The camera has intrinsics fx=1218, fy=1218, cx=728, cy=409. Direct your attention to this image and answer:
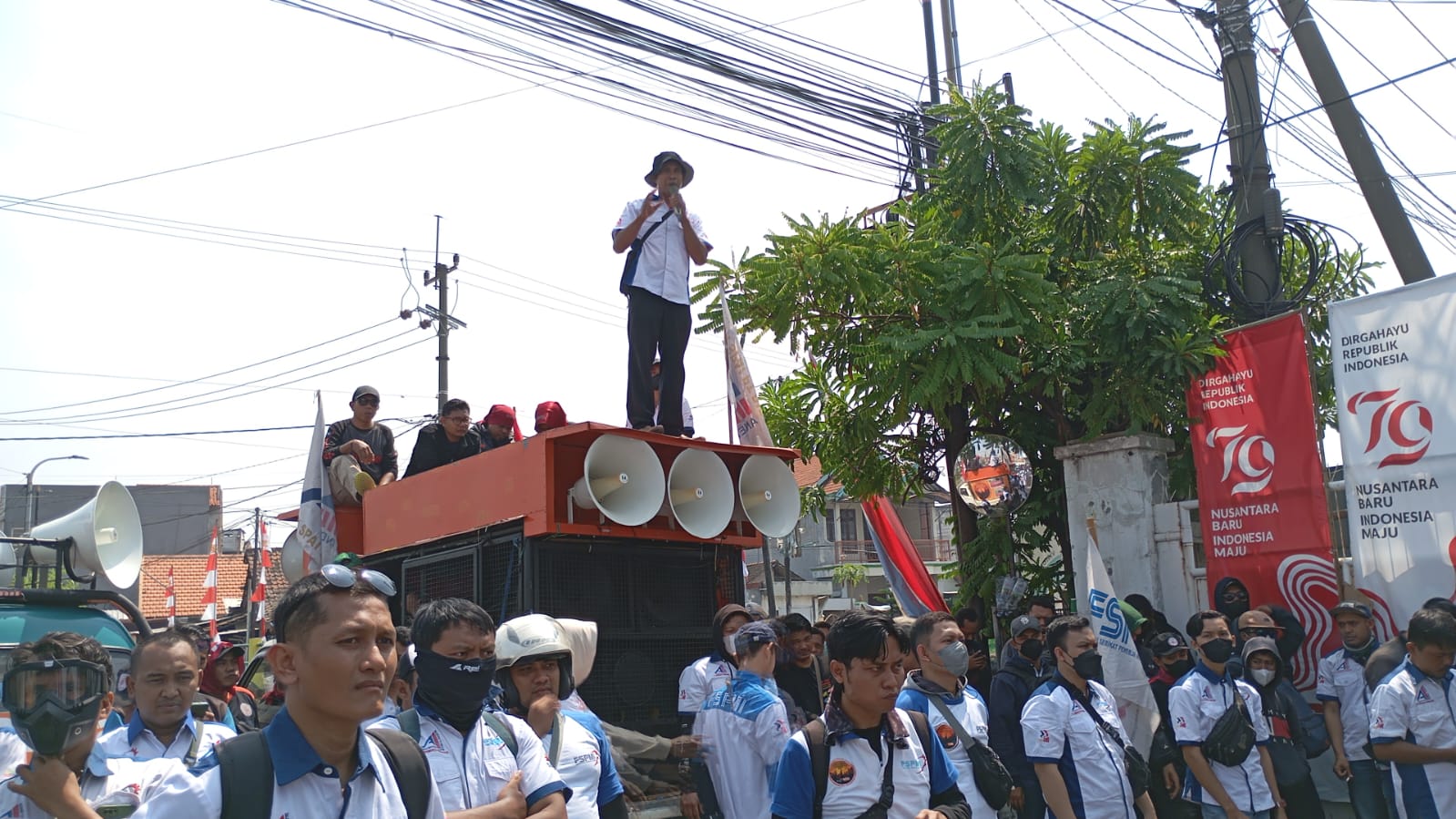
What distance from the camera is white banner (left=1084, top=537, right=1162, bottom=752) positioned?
822 cm

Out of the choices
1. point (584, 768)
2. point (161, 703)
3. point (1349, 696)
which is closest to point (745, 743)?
point (584, 768)

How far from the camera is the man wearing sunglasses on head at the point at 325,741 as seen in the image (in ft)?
7.25

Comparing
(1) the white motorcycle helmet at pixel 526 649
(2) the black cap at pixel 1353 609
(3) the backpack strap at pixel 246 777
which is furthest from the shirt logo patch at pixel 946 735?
(2) the black cap at pixel 1353 609

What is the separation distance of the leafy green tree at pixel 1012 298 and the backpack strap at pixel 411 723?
7.15 metres

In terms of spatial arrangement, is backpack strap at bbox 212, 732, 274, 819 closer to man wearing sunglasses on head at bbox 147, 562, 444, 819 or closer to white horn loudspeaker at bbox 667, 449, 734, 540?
man wearing sunglasses on head at bbox 147, 562, 444, 819

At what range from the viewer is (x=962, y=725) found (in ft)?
16.8

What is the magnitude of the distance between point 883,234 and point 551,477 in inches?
191

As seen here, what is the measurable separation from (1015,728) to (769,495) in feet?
6.93

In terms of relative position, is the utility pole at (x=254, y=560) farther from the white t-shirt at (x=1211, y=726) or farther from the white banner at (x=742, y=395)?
the white t-shirt at (x=1211, y=726)

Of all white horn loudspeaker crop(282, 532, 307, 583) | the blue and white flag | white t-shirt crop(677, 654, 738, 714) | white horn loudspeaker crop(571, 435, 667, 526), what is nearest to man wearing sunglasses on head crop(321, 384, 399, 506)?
the blue and white flag

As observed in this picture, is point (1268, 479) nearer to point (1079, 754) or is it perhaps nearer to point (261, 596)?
point (1079, 754)

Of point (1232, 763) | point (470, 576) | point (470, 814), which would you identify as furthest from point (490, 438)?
point (470, 814)

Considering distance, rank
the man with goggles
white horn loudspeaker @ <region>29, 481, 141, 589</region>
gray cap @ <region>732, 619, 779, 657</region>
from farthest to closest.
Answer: white horn loudspeaker @ <region>29, 481, 141, 589</region> < gray cap @ <region>732, 619, 779, 657</region> < the man with goggles

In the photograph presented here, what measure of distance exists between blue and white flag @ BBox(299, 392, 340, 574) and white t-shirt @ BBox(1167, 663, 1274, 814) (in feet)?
17.9
